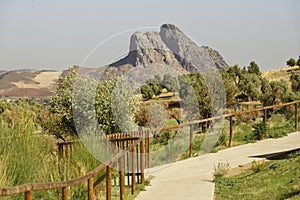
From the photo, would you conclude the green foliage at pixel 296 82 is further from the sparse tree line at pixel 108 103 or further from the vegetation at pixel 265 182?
the vegetation at pixel 265 182

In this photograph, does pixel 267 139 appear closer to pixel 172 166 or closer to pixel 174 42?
pixel 172 166

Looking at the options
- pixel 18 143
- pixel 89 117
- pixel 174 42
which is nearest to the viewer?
pixel 18 143

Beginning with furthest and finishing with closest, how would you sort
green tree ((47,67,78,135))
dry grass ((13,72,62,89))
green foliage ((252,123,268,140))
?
dry grass ((13,72,62,89))
green tree ((47,67,78,135))
green foliage ((252,123,268,140))

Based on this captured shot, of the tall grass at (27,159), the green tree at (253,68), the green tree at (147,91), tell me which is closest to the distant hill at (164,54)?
the tall grass at (27,159)

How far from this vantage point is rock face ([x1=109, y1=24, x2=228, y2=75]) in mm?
18922

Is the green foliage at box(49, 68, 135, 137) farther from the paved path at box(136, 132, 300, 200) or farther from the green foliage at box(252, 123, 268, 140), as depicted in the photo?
the paved path at box(136, 132, 300, 200)

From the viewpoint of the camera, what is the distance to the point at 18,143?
5.00m

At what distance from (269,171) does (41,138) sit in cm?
500

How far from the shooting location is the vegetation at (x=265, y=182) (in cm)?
746

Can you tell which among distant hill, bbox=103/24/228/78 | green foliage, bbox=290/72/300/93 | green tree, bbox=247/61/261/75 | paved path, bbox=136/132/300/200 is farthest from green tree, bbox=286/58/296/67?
paved path, bbox=136/132/300/200

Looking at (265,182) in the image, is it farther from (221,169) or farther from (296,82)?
(296,82)

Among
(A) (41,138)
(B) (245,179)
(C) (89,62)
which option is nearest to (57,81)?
(C) (89,62)

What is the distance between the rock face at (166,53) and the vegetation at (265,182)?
886 centimetres

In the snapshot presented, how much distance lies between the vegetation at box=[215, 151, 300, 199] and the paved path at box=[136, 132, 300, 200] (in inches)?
10.7
